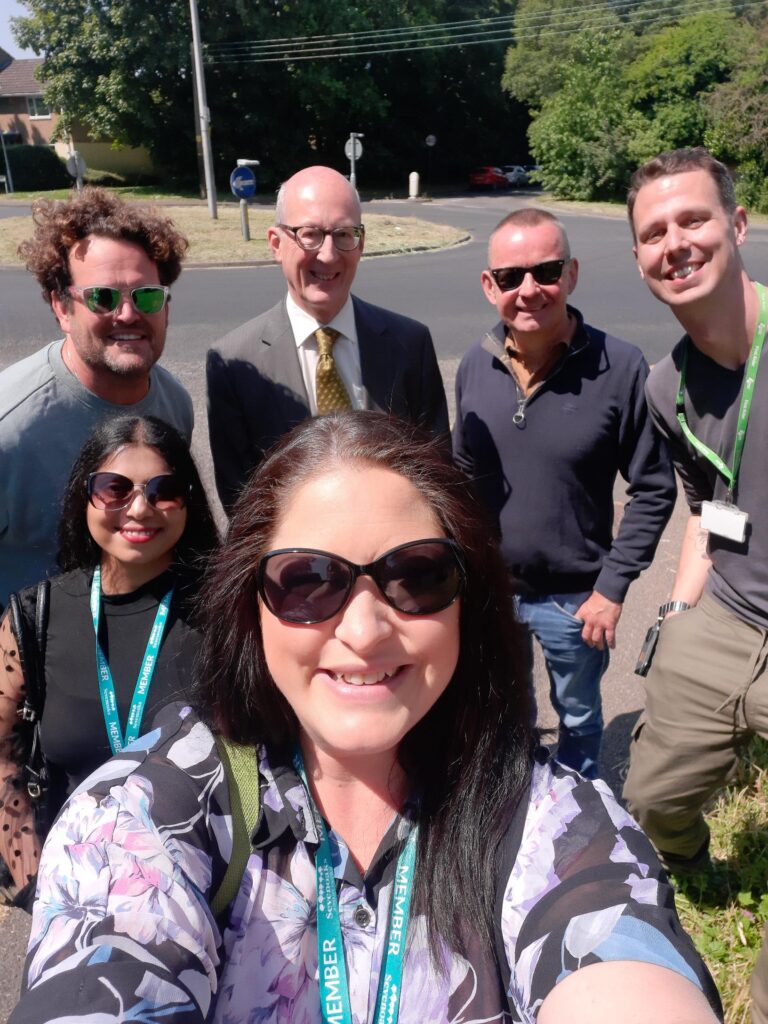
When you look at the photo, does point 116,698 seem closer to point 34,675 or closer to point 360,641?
point 34,675

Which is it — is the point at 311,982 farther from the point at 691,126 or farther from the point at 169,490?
the point at 691,126

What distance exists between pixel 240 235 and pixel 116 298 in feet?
63.2

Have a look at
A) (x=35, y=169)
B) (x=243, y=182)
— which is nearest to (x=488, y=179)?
(x=35, y=169)

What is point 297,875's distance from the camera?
1.43 metres

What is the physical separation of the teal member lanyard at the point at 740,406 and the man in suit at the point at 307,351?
963mm

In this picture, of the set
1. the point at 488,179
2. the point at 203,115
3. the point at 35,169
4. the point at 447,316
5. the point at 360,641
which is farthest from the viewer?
the point at 35,169

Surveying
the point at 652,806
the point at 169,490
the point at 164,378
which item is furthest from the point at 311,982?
the point at 164,378

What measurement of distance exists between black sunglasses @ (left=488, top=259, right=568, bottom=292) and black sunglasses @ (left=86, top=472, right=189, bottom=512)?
54.8 inches

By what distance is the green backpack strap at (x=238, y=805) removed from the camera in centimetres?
140

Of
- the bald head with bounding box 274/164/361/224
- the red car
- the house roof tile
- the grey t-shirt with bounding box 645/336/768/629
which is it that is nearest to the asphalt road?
the grey t-shirt with bounding box 645/336/768/629

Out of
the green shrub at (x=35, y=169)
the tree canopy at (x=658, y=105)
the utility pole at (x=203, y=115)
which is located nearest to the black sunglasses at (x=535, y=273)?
the utility pole at (x=203, y=115)

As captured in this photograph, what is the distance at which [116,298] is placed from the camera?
9.05 ft

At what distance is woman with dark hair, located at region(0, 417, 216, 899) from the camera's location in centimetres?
218

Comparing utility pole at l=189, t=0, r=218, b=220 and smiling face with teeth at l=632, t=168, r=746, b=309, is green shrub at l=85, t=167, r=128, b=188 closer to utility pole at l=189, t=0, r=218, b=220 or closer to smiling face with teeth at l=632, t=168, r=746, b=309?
utility pole at l=189, t=0, r=218, b=220
